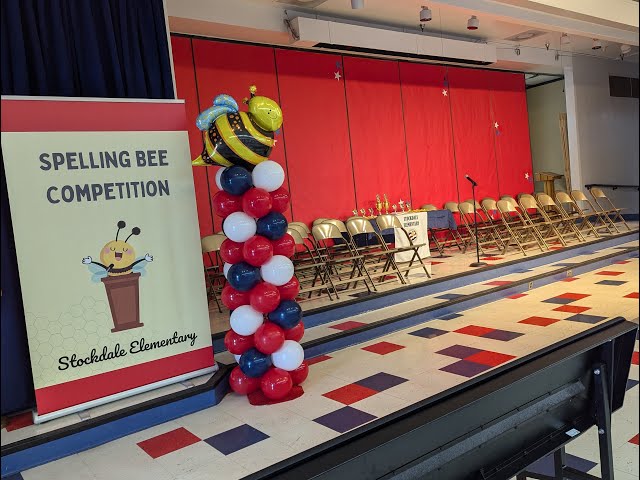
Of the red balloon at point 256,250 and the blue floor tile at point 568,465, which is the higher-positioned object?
the red balloon at point 256,250

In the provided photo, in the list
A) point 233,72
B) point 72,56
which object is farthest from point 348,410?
point 233,72

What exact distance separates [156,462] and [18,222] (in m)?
1.48

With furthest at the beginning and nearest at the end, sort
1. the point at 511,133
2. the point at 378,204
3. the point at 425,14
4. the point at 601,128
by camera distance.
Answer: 1. the point at 601,128
2. the point at 511,133
3. the point at 378,204
4. the point at 425,14

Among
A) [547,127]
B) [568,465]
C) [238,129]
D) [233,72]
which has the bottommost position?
[568,465]

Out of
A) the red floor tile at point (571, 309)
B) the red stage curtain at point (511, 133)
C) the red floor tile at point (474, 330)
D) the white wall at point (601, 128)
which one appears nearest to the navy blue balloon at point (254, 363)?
the red floor tile at point (474, 330)

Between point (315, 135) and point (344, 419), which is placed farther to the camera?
point (315, 135)

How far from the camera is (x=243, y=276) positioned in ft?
10.8

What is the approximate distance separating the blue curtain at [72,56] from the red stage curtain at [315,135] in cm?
414

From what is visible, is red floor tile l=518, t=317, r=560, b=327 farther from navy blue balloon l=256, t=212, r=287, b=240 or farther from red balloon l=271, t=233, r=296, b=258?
navy blue balloon l=256, t=212, r=287, b=240

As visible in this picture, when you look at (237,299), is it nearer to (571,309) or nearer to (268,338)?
(268,338)

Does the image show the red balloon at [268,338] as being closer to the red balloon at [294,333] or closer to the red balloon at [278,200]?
the red balloon at [294,333]

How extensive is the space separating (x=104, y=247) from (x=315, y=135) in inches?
210

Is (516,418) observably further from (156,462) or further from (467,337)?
(467,337)

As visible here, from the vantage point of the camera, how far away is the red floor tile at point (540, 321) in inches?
182
